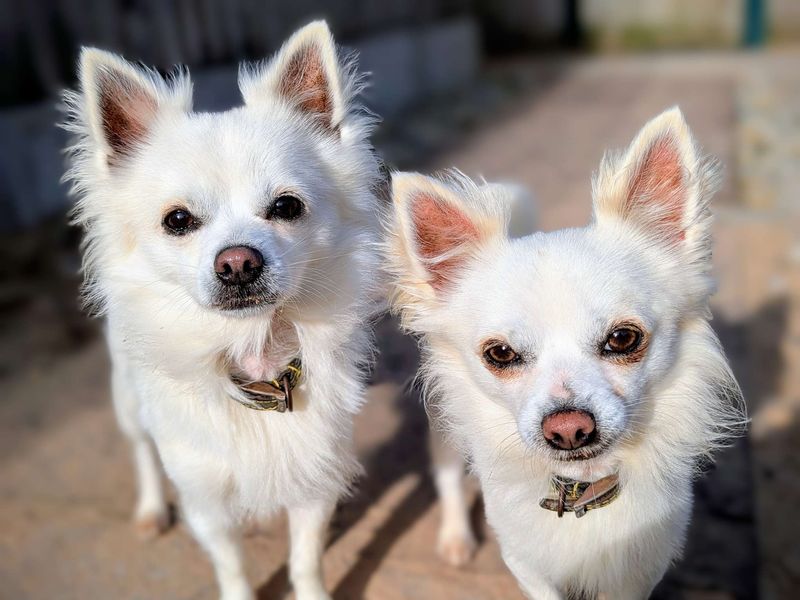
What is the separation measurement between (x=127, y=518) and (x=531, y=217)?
2.11 m

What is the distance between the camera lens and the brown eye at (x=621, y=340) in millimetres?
1949

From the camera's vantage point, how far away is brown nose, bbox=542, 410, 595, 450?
182 cm

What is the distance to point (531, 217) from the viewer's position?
2.98 meters

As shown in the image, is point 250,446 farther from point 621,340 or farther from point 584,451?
point 621,340

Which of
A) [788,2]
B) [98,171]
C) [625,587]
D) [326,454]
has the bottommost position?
[625,587]

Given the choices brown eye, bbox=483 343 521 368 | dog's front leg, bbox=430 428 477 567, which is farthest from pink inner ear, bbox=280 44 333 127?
dog's front leg, bbox=430 428 477 567

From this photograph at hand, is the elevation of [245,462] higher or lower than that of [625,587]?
higher

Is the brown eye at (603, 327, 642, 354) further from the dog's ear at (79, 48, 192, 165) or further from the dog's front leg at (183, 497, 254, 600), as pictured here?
the dog's ear at (79, 48, 192, 165)

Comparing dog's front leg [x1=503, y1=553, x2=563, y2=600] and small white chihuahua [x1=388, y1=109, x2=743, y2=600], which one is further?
dog's front leg [x1=503, y1=553, x2=563, y2=600]

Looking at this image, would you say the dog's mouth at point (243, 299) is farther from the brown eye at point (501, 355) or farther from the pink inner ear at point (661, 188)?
the pink inner ear at point (661, 188)

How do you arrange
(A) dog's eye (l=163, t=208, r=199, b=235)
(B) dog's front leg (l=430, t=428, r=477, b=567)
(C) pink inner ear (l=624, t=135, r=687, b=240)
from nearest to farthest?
(C) pink inner ear (l=624, t=135, r=687, b=240) → (A) dog's eye (l=163, t=208, r=199, b=235) → (B) dog's front leg (l=430, t=428, r=477, b=567)

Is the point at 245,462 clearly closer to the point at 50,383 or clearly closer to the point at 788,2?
the point at 50,383

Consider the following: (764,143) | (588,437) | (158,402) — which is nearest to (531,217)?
(588,437)

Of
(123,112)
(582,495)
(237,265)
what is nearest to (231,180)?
(237,265)
